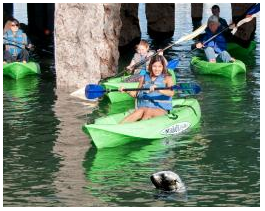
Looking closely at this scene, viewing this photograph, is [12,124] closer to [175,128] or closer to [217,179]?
[175,128]

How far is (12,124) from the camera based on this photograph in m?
15.9

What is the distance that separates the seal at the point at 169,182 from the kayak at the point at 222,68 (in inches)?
429

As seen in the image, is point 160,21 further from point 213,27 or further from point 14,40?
point 14,40

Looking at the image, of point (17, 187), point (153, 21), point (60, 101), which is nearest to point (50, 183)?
point (17, 187)

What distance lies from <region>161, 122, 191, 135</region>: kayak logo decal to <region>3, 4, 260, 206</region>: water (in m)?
0.15

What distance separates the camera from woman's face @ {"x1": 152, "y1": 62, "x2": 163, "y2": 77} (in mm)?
14391

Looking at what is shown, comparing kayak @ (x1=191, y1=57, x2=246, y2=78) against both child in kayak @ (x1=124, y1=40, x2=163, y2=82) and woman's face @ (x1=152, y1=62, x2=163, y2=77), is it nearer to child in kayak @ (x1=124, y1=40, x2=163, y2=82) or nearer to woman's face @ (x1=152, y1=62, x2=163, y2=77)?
child in kayak @ (x1=124, y1=40, x2=163, y2=82)

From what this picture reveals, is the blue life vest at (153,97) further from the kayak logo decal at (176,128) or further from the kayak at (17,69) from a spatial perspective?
the kayak at (17,69)

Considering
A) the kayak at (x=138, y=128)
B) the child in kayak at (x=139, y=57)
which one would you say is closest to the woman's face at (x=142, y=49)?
the child in kayak at (x=139, y=57)

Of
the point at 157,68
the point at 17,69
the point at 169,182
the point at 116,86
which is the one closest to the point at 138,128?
the point at 157,68

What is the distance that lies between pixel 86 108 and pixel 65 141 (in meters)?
3.38

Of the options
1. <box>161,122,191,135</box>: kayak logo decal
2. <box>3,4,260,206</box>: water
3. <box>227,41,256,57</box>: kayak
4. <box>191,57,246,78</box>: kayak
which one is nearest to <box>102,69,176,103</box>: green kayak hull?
<box>3,4,260,206</box>: water

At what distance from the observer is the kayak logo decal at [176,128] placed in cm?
1442

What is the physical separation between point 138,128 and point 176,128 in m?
0.99
